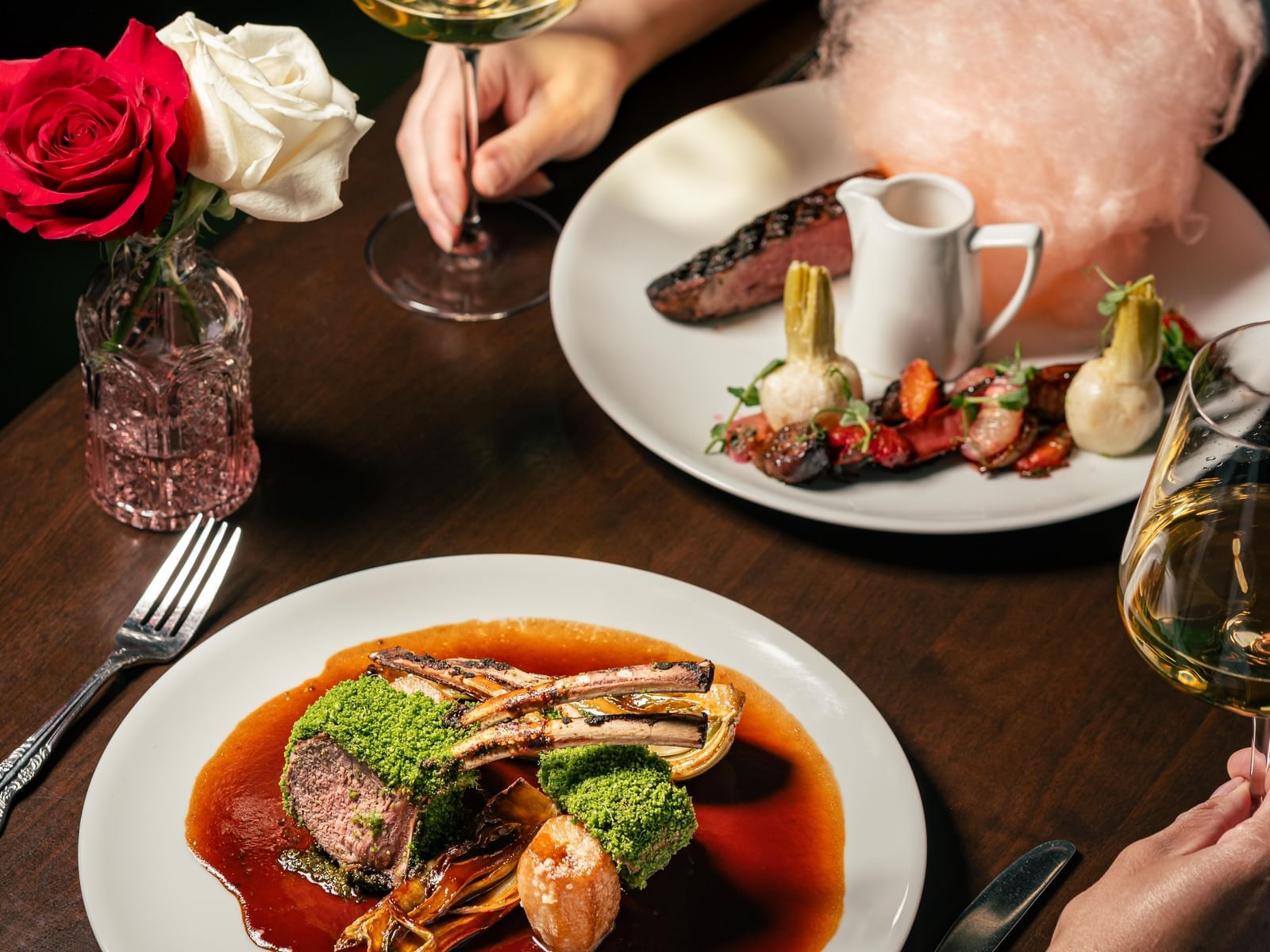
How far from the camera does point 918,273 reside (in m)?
1.40

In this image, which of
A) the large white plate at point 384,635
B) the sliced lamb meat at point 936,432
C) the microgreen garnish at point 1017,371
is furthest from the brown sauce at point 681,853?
the microgreen garnish at point 1017,371

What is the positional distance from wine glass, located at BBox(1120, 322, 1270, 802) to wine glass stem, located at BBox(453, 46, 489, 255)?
0.92 meters

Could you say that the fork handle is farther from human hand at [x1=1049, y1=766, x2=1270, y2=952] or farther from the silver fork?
human hand at [x1=1049, y1=766, x2=1270, y2=952]

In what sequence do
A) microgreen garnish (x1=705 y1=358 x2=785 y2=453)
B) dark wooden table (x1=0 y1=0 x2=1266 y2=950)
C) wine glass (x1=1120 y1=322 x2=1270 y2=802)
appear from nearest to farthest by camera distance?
wine glass (x1=1120 y1=322 x2=1270 y2=802)
dark wooden table (x1=0 y1=0 x2=1266 y2=950)
microgreen garnish (x1=705 y1=358 x2=785 y2=453)

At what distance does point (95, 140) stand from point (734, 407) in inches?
26.3

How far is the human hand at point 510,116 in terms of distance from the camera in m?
1.61

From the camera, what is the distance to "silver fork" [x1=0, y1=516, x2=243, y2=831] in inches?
41.4

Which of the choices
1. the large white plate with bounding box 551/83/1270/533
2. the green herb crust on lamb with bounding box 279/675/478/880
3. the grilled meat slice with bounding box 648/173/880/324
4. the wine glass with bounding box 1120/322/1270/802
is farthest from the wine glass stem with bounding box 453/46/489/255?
the wine glass with bounding box 1120/322/1270/802

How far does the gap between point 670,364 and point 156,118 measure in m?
0.63

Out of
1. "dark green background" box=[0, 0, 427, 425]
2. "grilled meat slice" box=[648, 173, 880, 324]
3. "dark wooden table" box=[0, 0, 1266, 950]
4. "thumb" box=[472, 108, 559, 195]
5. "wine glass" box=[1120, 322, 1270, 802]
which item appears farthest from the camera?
"dark green background" box=[0, 0, 427, 425]

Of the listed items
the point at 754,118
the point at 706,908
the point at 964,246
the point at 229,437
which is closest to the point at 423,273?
the point at 229,437

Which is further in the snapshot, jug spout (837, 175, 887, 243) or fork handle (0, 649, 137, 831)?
jug spout (837, 175, 887, 243)

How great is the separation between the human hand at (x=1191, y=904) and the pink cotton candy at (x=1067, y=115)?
2.54ft

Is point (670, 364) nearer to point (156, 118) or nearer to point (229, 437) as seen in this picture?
point (229, 437)
